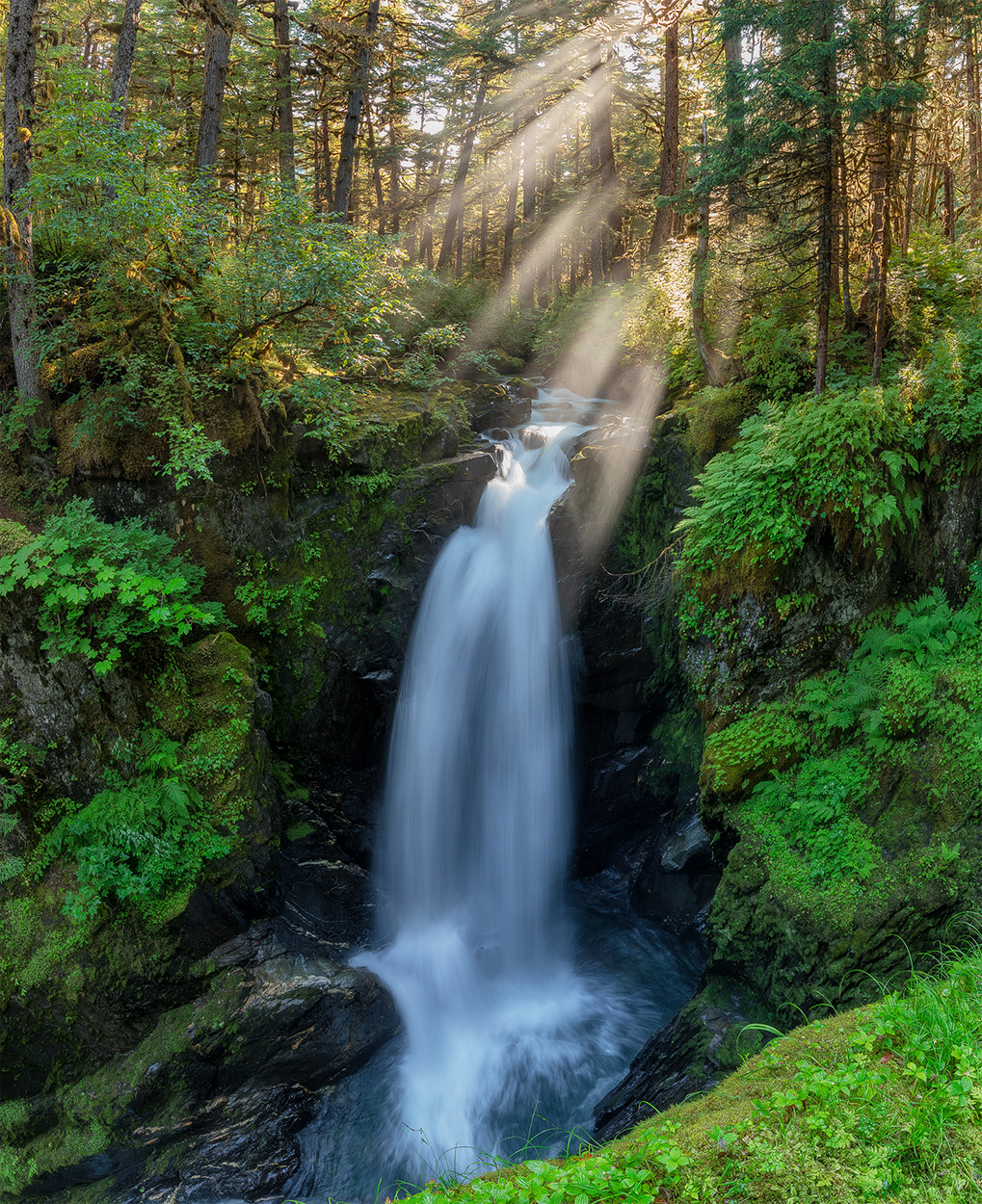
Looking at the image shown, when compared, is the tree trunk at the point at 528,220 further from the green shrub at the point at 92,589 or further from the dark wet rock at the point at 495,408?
the green shrub at the point at 92,589

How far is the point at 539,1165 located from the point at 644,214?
2160 cm

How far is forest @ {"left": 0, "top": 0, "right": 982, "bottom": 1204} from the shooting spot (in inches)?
234

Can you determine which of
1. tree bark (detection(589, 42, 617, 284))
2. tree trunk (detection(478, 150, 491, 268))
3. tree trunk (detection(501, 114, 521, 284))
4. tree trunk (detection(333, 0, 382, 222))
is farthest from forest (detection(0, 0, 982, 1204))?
tree trunk (detection(478, 150, 491, 268))

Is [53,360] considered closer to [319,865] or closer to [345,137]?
[319,865]

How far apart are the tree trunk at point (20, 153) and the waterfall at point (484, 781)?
648cm

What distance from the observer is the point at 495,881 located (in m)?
8.89

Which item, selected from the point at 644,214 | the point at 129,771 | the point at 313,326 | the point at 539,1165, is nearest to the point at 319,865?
the point at 129,771

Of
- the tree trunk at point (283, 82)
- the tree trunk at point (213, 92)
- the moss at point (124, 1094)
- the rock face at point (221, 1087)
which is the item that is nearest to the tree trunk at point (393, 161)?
the tree trunk at point (283, 82)

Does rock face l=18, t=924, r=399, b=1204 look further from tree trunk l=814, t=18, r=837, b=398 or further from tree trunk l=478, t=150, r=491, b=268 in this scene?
tree trunk l=478, t=150, r=491, b=268

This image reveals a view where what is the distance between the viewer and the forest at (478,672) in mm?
5938

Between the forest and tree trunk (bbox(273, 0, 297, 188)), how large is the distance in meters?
2.98

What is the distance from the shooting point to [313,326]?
947 centimetres

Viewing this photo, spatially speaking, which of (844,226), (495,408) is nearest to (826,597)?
(844,226)

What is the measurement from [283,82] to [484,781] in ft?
50.9
